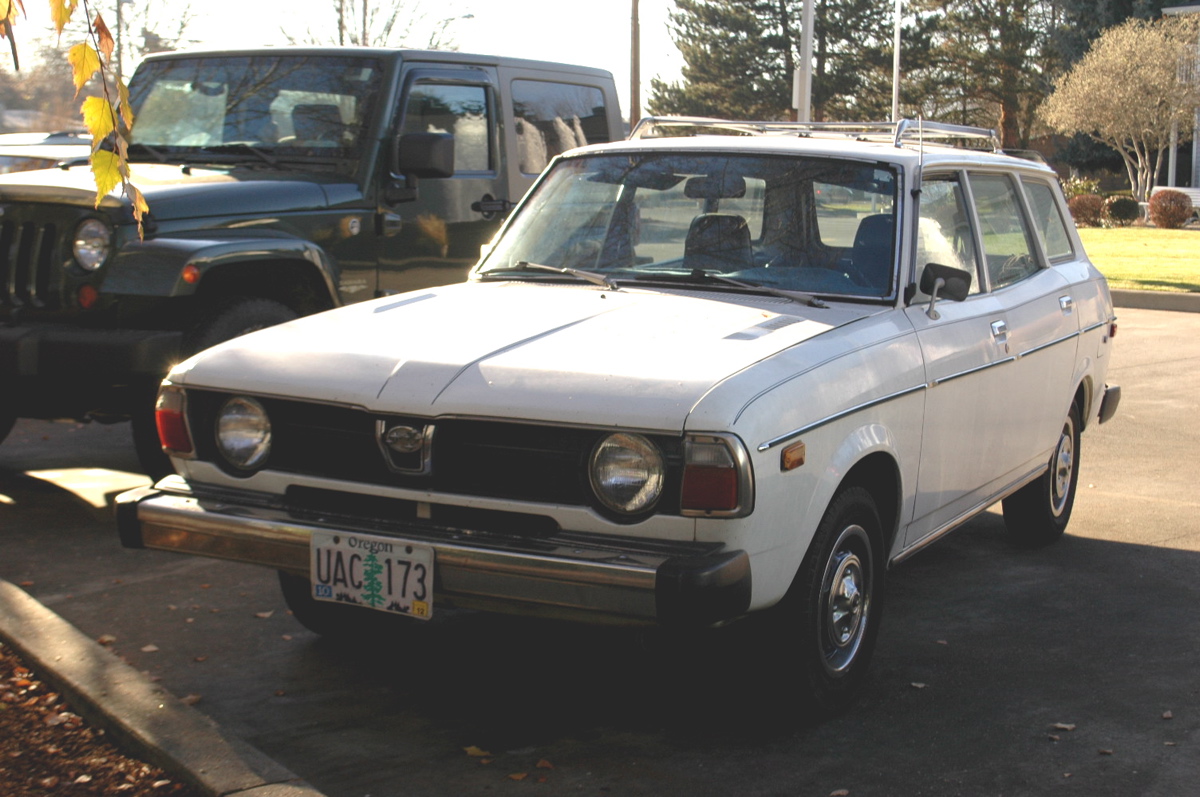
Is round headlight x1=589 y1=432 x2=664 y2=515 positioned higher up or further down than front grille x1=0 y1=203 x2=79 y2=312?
further down

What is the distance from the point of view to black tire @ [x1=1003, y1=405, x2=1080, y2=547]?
6102 millimetres

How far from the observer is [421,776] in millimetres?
3689

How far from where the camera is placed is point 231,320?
6.19 meters

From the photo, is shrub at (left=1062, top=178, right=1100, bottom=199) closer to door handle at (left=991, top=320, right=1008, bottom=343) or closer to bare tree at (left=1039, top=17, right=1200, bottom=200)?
bare tree at (left=1039, top=17, right=1200, bottom=200)

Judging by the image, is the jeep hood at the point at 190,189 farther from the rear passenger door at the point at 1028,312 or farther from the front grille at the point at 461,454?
the rear passenger door at the point at 1028,312

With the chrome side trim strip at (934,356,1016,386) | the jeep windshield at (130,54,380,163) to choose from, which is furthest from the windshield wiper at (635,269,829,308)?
the jeep windshield at (130,54,380,163)

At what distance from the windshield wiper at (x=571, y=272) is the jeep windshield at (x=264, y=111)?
7.53ft

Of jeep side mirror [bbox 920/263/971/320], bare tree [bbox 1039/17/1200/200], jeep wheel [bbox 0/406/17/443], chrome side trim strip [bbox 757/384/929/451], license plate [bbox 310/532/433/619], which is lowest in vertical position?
jeep wheel [bbox 0/406/17/443]

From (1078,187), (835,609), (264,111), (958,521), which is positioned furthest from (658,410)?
(1078,187)

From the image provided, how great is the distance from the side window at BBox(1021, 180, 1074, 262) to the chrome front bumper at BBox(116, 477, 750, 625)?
3.33 metres

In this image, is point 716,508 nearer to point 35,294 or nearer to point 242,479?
point 242,479

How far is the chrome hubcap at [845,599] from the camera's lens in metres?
3.99

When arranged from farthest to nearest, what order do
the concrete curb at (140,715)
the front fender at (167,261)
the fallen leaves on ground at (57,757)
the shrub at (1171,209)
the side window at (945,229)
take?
the shrub at (1171,209), the front fender at (167,261), the side window at (945,229), the fallen leaves on ground at (57,757), the concrete curb at (140,715)

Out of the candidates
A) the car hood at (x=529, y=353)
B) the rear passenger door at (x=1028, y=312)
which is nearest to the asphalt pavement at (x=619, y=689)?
the rear passenger door at (x=1028, y=312)
